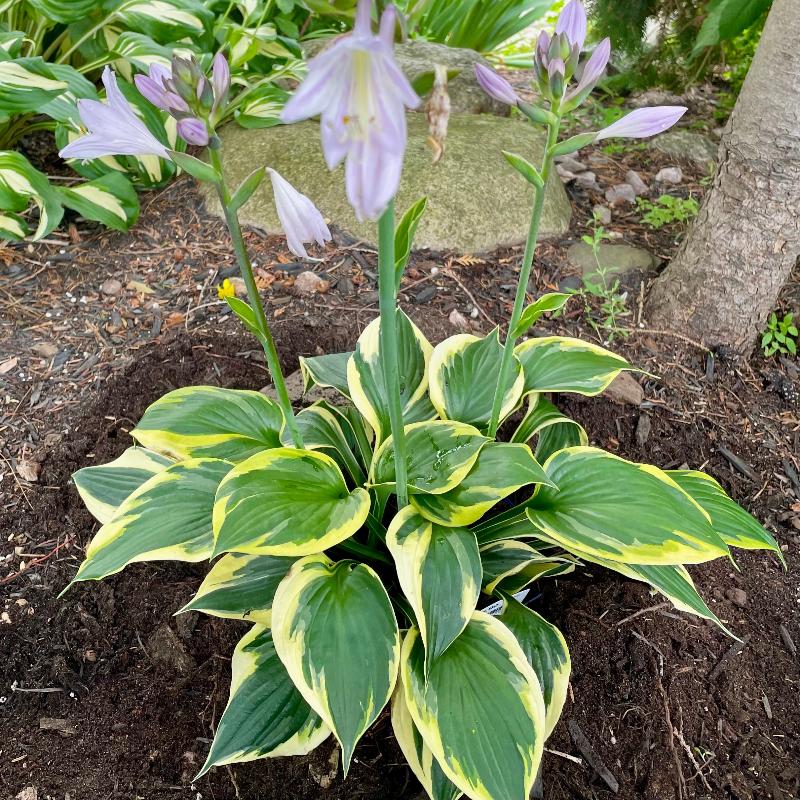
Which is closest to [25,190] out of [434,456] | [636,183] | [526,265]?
[434,456]

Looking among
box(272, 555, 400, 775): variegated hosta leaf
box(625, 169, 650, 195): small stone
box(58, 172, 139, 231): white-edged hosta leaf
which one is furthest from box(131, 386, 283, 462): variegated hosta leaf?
box(625, 169, 650, 195): small stone

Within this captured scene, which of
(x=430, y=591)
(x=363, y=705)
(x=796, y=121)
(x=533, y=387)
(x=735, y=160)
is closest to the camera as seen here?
(x=363, y=705)

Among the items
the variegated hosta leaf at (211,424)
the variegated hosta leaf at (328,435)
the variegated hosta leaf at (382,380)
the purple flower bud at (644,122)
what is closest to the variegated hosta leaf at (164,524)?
the variegated hosta leaf at (211,424)

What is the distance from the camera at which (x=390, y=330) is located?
3.80 feet

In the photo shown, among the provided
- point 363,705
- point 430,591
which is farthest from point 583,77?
point 363,705

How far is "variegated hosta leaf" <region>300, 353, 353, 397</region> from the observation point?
1.88 m

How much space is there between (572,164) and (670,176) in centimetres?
45

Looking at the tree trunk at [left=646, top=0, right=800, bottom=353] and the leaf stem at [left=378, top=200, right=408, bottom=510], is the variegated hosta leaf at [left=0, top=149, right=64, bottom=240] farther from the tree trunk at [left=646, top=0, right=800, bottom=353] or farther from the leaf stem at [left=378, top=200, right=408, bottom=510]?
the tree trunk at [left=646, top=0, right=800, bottom=353]

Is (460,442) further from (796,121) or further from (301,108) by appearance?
(796,121)

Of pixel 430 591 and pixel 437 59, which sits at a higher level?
pixel 437 59

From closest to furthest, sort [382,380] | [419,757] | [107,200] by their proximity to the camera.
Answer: [419,757]
[382,380]
[107,200]

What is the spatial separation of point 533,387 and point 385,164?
119 centimetres

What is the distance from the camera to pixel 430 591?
1353mm

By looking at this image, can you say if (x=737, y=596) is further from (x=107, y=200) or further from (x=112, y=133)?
(x=107, y=200)
